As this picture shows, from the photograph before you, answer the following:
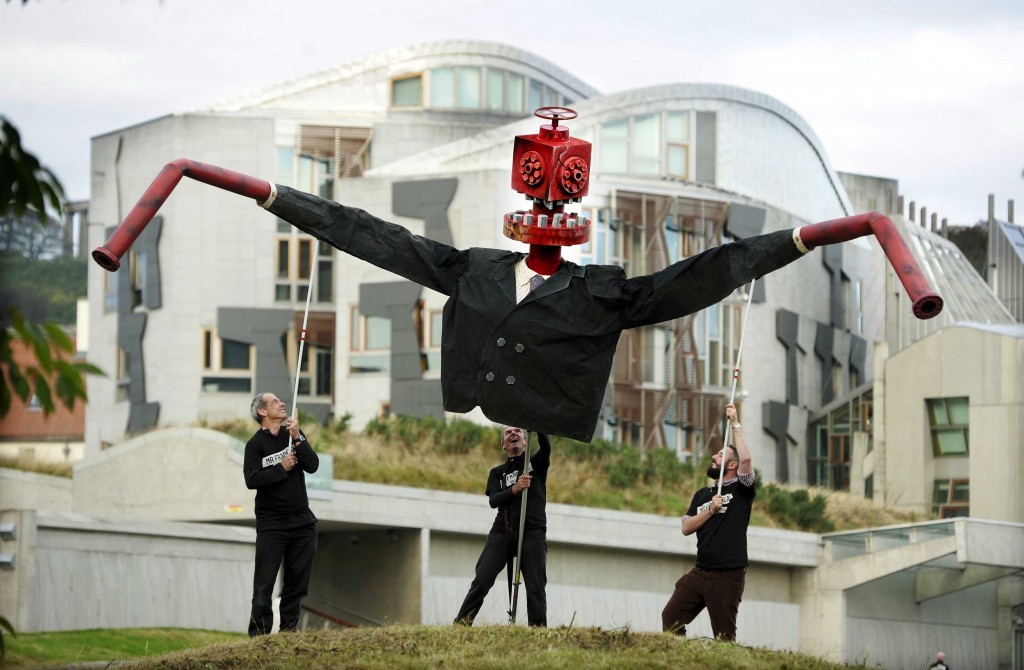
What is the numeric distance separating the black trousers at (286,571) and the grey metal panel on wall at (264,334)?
3821 centimetres

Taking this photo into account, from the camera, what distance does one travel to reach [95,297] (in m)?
54.0

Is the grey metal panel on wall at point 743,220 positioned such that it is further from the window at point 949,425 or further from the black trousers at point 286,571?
the black trousers at point 286,571

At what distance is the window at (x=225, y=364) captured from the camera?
5053cm

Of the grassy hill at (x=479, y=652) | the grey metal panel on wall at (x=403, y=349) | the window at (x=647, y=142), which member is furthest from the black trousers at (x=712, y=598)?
the window at (x=647, y=142)

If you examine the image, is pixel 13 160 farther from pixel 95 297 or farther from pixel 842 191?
pixel 842 191

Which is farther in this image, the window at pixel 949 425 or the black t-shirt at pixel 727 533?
the window at pixel 949 425

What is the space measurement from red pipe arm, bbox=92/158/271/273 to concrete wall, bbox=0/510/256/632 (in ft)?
41.3

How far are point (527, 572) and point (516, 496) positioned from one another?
547mm

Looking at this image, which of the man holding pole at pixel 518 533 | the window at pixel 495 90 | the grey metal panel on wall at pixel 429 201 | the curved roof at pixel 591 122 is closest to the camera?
the man holding pole at pixel 518 533

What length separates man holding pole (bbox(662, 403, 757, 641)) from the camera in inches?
485

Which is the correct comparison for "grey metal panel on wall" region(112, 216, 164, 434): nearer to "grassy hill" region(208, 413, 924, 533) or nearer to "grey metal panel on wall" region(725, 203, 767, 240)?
"grassy hill" region(208, 413, 924, 533)

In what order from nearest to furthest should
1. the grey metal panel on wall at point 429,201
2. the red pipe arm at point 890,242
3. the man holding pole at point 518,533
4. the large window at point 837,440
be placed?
the red pipe arm at point 890,242 → the man holding pole at point 518,533 → the grey metal panel on wall at point 429,201 → the large window at point 837,440

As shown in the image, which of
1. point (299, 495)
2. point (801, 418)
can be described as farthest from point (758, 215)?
point (299, 495)

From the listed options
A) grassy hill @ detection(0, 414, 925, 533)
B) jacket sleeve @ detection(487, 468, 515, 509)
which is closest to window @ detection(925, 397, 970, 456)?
grassy hill @ detection(0, 414, 925, 533)
